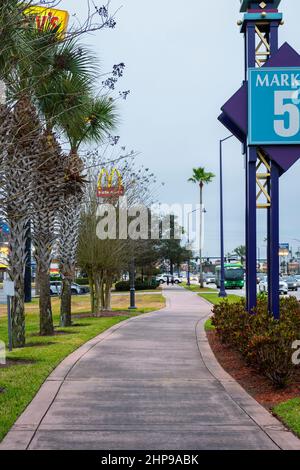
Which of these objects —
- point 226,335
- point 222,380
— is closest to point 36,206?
point 226,335

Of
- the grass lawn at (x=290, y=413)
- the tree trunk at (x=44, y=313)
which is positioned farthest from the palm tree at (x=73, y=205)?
the grass lawn at (x=290, y=413)

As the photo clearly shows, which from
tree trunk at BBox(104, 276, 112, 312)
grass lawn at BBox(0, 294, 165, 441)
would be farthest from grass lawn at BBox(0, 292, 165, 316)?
grass lawn at BBox(0, 294, 165, 441)

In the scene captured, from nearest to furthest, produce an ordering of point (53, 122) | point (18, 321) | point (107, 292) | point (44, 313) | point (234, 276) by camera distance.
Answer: point (18, 321)
point (53, 122)
point (44, 313)
point (107, 292)
point (234, 276)

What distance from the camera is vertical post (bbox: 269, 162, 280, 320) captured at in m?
11.5

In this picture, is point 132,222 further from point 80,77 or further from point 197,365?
point 197,365

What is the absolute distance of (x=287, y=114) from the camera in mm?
11594

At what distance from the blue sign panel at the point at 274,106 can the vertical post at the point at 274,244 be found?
573 millimetres

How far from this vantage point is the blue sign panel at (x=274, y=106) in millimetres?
11508

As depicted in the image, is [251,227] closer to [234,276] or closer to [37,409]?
[37,409]

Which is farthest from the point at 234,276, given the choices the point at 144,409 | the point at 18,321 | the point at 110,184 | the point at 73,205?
the point at 144,409

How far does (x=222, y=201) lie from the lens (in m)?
43.2

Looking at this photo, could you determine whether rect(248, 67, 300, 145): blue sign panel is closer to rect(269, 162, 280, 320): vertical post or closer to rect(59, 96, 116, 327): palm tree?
rect(269, 162, 280, 320): vertical post

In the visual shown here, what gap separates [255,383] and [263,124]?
483 centimetres

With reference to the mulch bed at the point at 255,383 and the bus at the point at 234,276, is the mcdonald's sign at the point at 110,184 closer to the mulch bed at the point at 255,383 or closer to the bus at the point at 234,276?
the mulch bed at the point at 255,383
